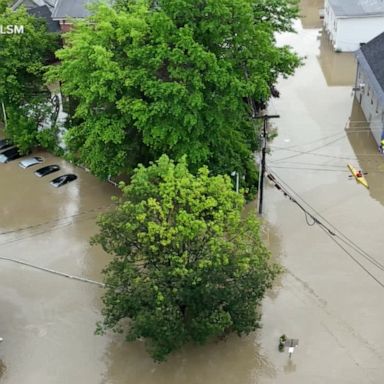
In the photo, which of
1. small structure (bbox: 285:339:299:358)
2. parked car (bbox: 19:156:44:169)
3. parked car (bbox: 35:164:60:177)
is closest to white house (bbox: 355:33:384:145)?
small structure (bbox: 285:339:299:358)

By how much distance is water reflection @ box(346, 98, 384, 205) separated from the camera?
98.4 feet

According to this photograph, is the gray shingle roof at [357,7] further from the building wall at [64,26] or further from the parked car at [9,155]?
the parked car at [9,155]

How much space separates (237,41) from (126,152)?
720 centimetres

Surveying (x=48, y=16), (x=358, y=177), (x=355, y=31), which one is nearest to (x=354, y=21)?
(x=355, y=31)

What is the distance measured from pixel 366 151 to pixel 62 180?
56.6 ft

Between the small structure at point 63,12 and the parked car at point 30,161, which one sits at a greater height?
the small structure at point 63,12

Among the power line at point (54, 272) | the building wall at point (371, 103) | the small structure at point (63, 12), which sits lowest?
the power line at point (54, 272)

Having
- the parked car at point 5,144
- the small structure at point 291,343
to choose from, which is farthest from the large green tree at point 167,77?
the small structure at point 291,343

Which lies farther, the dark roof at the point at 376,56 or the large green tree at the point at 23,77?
the dark roof at the point at 376,56

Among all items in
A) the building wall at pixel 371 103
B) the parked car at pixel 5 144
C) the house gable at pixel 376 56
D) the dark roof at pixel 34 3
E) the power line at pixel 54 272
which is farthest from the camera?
the dark roof at pixel 34 3

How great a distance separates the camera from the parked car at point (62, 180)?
3070 centimetres

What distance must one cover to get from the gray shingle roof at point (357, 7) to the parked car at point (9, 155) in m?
28.0

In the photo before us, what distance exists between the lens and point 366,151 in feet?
109

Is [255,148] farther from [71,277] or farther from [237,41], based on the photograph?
[71,277]
